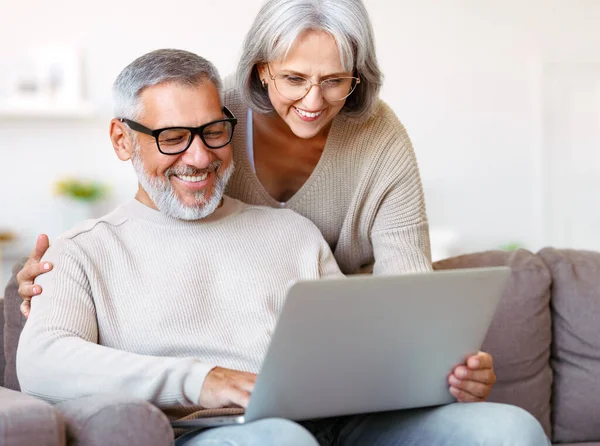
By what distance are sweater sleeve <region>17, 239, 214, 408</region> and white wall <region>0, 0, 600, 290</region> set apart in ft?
10.5

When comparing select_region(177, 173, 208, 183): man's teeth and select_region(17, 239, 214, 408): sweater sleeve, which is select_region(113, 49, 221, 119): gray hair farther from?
select_region(17, 239, 214, 408): sweater sleeve

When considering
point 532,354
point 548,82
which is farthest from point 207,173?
point 548,82

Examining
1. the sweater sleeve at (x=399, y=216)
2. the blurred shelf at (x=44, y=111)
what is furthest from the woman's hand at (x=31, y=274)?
the blurred shelf at (x=44, y=111)

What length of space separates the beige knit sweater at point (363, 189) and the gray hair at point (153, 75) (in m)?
0.23

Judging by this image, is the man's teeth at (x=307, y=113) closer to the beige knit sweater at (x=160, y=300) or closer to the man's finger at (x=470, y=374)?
the beige knit sweater at (x=160, y=300)

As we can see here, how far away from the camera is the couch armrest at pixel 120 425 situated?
138cm

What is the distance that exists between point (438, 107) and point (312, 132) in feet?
11.3

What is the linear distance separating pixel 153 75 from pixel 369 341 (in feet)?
2.64

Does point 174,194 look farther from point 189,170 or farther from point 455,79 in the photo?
point 455,79

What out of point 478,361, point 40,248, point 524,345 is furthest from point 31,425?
point 524,345

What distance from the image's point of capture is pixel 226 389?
5.00ft

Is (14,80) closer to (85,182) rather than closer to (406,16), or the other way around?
(85,182)

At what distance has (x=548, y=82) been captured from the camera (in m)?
5.43

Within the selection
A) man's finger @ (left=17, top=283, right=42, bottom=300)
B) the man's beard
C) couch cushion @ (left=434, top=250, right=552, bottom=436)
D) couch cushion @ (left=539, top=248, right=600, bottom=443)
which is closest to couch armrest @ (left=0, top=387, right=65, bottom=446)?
man's finger @ (left=17, top=283, right=42, bottom=300)
